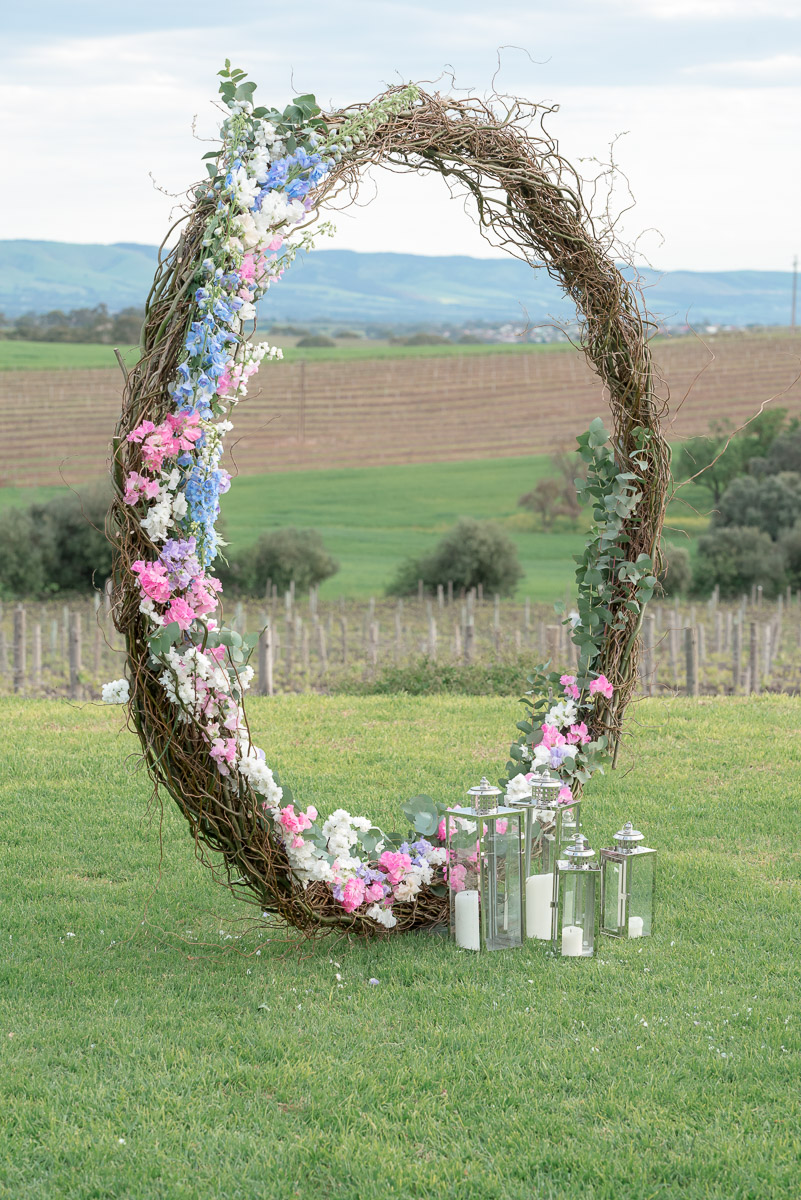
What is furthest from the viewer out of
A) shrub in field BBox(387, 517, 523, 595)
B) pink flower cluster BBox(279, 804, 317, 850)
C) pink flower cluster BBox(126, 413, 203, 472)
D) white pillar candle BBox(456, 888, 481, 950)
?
shrub in field BBox(387, 517, 523, 595)

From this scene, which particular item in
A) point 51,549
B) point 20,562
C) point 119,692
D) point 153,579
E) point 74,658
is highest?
point 153,579

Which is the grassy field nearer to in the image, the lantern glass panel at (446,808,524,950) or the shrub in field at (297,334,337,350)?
the shrub in field at (297,334,337,350)

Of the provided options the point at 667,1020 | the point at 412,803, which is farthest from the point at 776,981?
the point at 412,803

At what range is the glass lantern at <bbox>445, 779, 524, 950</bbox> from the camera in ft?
14.3

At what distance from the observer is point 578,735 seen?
219 inches

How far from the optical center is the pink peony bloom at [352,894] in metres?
4.35

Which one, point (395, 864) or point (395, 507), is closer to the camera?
point (395, 864)

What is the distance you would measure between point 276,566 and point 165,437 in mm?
24457

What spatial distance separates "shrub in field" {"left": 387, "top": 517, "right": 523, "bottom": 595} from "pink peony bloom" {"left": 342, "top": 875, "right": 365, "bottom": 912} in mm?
23017

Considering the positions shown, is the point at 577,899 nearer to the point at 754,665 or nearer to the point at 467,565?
the point at 754,665

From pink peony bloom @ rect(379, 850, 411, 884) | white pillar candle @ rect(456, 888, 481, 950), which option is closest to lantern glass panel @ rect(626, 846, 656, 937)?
white pillar candle @ rect(456, 888, 481, 950)

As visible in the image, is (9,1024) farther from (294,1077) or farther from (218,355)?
(218,355)

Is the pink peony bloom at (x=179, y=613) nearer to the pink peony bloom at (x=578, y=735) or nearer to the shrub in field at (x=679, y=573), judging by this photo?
the pink peony bloom at (x=578, y=735)

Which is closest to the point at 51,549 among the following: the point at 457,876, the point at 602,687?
the point at 602,687
